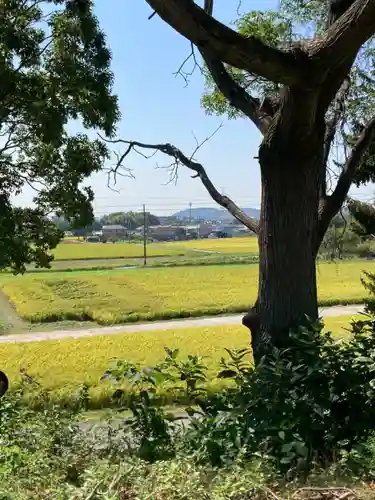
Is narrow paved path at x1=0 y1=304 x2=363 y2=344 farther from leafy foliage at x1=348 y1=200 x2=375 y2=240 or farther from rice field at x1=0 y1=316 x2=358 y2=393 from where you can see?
leafy foliage at x1=348 y1=200 x2=375 y2=240

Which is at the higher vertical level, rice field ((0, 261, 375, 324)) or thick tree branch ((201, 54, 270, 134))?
thick tree branch ((201, 54, 270, 134))

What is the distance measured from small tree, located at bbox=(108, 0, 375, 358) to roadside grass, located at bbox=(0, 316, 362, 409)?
4.53 meters

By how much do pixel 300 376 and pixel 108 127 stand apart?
3.73 m

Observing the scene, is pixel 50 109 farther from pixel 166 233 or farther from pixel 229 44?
pixel 166 233

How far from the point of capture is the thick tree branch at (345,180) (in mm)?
3797

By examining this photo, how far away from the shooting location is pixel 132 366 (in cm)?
285

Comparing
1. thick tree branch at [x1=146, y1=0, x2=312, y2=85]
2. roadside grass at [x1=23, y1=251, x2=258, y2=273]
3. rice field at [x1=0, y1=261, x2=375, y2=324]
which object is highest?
thick tree branch at [x1=146, y1=0, x2=312, y2=85]

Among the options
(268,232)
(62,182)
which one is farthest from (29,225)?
(268,232)

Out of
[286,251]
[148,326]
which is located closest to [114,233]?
[148,326]

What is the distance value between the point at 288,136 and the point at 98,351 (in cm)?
953

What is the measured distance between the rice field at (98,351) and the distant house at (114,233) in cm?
5867

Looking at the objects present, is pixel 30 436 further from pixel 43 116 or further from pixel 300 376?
pixel 43 116

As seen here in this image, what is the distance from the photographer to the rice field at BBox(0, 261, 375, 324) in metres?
19.5

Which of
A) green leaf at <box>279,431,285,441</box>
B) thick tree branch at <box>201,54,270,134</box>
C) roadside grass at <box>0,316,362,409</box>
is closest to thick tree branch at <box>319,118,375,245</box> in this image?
thick tree branch at <box>201,54,270,134</box>
